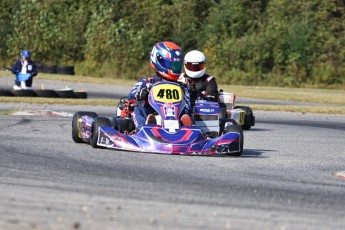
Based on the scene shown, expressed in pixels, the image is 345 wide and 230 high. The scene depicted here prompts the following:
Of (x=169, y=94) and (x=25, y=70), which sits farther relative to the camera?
(x=25, y=70)

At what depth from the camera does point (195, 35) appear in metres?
38.7

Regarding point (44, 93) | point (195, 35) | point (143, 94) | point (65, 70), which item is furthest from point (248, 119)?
point (195, 35)

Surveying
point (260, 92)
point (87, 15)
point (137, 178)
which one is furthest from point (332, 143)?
point (87, 15)

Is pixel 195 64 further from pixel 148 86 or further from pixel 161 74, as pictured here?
→ pixel 148 86

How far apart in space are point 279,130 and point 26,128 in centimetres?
430

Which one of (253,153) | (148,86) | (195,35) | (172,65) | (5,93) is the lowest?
(5,93)

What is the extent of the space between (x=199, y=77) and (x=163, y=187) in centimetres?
722

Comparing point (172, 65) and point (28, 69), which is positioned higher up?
point (172, 65)

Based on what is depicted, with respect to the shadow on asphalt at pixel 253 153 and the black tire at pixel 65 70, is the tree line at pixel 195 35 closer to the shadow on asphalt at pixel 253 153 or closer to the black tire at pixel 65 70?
the black tire at pixel 65 70

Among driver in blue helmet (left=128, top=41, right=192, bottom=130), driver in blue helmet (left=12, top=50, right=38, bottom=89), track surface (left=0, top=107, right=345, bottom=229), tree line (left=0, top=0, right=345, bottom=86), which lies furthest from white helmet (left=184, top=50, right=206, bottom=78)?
tree line (left=0, top=0, right=345, bottom=86)

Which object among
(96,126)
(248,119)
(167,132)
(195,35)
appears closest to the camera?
(167,132)

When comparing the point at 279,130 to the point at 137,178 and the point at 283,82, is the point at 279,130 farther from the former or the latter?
the point at 283,82

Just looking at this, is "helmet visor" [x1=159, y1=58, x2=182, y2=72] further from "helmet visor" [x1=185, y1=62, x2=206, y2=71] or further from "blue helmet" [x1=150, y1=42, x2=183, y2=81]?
"helmet visor" [x1=185, y1=62, x2=206, y2=71]

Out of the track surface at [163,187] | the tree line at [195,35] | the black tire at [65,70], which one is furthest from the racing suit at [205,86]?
the tree line at [195,35]
